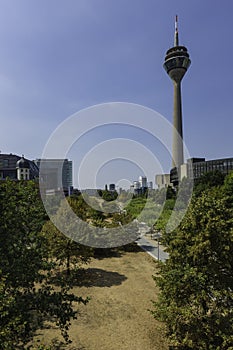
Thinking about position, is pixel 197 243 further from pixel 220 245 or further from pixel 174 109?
pixel 174 109

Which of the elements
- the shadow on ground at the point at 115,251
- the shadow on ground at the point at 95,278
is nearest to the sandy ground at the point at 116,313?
the shadow on ground at the point at 95,278

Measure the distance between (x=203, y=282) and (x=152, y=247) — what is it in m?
20.6

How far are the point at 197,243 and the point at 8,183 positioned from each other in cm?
670

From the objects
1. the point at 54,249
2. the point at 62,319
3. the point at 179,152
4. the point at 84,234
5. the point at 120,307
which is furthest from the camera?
the point at 179,152

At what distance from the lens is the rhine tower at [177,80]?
109m

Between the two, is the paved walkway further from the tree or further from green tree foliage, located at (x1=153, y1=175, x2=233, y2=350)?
green tree foliage, located at (x1=153, y1=175, x2=233, y2=350)

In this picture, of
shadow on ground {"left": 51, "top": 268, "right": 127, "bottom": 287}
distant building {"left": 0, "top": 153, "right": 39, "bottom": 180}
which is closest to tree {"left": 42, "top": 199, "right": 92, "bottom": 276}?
shadow on ground {"left": 51, "top": 268, "right": 127, "bottom": 287}

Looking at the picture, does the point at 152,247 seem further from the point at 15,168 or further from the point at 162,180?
the point at 15,168

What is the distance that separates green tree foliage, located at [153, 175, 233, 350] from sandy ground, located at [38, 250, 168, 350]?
5.08ft

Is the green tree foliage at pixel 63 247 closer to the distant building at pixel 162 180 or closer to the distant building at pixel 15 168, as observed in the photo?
the distant building at pixel 15 168

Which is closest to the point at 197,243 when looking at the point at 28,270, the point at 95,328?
the point at 28,270

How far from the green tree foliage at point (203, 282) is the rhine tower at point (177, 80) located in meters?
101

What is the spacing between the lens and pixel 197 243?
905cm

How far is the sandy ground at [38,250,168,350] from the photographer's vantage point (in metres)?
10.6
